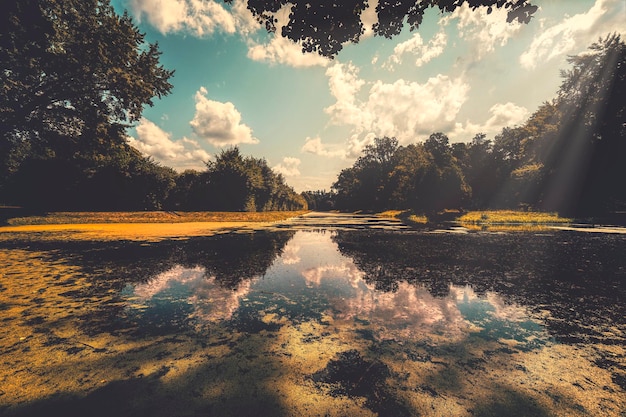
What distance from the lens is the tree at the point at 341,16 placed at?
597cm

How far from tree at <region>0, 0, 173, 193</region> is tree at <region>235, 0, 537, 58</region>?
15.9 metres

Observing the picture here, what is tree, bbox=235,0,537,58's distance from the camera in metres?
5.97

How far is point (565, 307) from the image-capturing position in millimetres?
4887

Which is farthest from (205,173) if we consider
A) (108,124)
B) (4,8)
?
(4,8)

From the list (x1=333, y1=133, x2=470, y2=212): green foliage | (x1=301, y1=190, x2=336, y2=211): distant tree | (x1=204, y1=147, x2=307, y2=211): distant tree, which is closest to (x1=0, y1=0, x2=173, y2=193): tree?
(x1=204, y1=147, x2=307, y2=211): distant tree

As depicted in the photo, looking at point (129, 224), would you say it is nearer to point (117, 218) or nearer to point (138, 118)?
point (117, 218)

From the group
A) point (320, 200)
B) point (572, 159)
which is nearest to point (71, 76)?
point (572, 159)

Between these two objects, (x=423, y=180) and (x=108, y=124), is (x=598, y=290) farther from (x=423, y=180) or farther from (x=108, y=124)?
(x=423, y=180)

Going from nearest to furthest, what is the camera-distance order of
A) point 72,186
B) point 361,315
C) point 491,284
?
point 361,315 < point 491,284 < point 72,186

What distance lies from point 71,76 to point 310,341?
22.4 m

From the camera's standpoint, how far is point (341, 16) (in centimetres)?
648

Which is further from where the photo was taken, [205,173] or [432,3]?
[205,173]

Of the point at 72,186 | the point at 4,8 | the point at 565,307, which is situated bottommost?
the point at 565,307

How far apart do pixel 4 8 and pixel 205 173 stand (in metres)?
30.0
